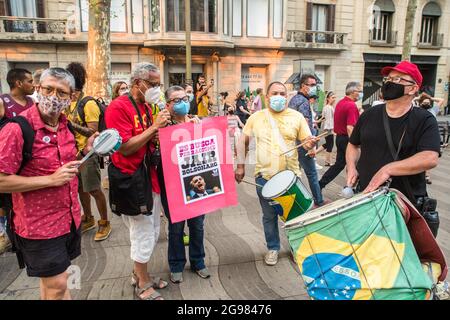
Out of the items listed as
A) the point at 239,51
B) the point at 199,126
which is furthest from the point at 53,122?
the point at 239,51

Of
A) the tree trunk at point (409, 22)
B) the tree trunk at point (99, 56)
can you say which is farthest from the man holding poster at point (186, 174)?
the tree trunk at point (409, 22)

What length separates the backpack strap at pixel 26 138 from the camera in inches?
82.4

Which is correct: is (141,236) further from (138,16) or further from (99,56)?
(138,16)

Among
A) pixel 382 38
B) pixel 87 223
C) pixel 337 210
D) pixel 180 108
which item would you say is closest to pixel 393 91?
pixel 337 210

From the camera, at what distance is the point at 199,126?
2998 millimetres

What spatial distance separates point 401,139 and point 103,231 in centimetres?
351

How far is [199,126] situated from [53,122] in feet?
3.72

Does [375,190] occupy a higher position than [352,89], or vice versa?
[352,89]

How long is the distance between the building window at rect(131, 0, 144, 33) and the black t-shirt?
58.6 feet

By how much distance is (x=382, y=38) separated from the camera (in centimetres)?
2327

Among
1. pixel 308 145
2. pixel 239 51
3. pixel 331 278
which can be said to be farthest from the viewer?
pixel 239 51

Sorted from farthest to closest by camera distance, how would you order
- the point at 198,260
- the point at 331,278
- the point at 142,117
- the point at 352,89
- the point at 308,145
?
1. the point at 352,89
2. the point at 308,145
3. the point at 198,260
4. the point at 142,117
5. the point at 331,278

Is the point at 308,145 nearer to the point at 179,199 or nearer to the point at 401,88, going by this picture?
the point at 401,88

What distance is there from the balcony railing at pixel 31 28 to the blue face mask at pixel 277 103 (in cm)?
1686
